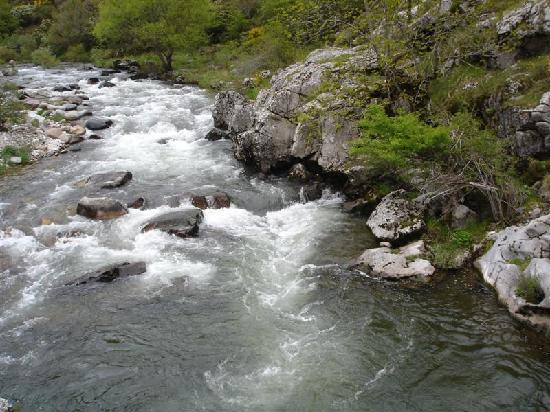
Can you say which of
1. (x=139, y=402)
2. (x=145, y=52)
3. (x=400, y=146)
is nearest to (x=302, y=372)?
(x=139, y=402)

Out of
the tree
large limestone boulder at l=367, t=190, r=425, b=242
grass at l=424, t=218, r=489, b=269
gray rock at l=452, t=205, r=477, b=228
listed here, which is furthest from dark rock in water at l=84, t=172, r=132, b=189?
the tree

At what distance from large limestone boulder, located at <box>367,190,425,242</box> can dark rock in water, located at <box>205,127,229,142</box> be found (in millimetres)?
12015

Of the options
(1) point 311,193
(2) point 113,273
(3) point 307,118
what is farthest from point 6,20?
(2) point 113,273

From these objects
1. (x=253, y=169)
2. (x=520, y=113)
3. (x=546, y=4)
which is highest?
(x=546, y=4)

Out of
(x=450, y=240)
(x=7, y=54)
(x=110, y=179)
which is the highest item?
(x=7, y=54)

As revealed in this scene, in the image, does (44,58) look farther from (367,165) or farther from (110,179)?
(367,165)

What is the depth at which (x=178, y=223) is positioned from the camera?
648 inches

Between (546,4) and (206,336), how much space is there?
14.6 meters

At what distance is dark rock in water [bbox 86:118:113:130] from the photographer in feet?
91.4

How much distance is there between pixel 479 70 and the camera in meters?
17.4

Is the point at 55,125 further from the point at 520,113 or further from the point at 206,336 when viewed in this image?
the point at 520,113

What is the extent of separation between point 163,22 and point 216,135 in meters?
21.3

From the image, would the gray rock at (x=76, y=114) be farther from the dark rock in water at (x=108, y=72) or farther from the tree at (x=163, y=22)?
the dark rock in water at (x=108, y=72)

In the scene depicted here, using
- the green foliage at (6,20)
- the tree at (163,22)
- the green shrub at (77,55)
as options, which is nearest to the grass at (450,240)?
the tree at (163,22)
